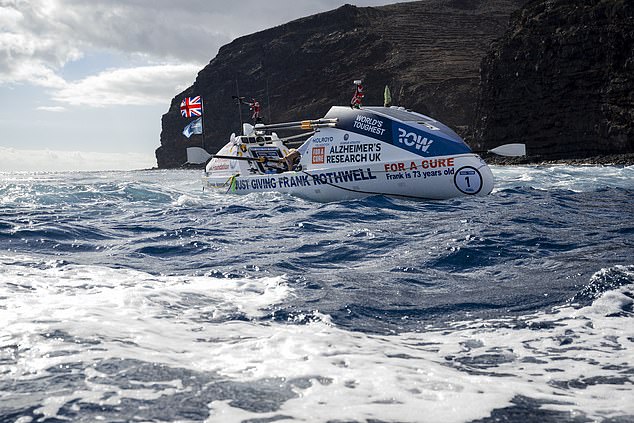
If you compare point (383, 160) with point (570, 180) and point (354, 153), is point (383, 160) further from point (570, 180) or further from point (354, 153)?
point (570, 180)

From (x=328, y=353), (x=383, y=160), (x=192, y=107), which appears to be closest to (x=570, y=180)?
(x=383, y=160)

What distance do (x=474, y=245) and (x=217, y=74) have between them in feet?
340

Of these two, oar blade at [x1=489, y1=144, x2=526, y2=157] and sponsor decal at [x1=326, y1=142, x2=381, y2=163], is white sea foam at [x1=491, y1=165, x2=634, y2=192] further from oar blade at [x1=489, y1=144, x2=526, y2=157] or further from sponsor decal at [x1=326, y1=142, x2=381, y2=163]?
sponsor decal at [x1=326, y1=142, x2=381, y2=163]

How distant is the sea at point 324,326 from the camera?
302 cm

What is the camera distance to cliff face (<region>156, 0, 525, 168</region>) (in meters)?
89.1

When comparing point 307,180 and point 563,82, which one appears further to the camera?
point 563,82

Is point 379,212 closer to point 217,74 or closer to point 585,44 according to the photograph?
point 585,44

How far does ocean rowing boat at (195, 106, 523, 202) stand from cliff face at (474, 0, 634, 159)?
111 ft

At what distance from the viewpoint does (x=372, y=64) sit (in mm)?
92250

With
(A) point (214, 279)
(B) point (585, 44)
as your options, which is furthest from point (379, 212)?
(B) point (585, 44)

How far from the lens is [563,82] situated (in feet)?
163

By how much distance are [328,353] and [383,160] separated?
452 inches

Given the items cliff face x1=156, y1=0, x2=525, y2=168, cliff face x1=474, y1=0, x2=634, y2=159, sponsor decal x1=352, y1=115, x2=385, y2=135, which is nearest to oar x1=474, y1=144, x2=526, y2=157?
sponsor decal x1=352, y1=115, x2=385, y2=135

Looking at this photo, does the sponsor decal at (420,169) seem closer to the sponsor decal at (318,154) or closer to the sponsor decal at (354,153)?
the sponsor decal at (354,153)
